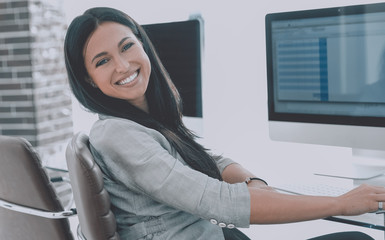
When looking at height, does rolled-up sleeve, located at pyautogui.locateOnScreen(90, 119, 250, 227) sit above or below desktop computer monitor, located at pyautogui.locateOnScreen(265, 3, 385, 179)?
below

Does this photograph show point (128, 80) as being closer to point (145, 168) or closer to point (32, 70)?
point (145, 168)

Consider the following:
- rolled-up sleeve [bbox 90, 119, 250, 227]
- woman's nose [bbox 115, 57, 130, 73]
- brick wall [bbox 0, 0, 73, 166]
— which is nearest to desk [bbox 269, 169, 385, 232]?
rolled-up sleeve [bbox 90, 119, 250, 227]

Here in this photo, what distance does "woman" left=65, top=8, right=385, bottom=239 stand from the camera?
115 cm

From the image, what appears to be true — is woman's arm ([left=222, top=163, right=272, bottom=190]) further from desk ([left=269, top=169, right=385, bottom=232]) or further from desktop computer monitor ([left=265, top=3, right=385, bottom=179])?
desktop computer monitor ([left=265, top=3, right=385, bottom=179])

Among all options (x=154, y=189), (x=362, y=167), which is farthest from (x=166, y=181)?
(x=362, y=167)

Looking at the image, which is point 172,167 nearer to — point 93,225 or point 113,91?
point 93,225

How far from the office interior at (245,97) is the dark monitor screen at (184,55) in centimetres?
36

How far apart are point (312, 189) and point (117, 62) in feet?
2.31

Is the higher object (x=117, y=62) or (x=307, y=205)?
(x=117, y=62)

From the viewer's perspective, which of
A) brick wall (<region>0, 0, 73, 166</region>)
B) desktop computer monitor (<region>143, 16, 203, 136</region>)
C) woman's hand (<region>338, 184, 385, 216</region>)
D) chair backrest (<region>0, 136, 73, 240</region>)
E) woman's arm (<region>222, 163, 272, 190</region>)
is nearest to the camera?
woman's hand (<region>338, 184, 385, 216</region>)

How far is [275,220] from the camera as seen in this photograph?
116cm

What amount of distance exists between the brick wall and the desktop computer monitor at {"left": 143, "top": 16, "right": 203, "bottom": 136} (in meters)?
1.16

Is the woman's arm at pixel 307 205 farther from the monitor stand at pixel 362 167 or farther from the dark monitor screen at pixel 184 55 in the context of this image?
the dark monitor screen at pixel 184 55

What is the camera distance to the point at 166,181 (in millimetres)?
1146
